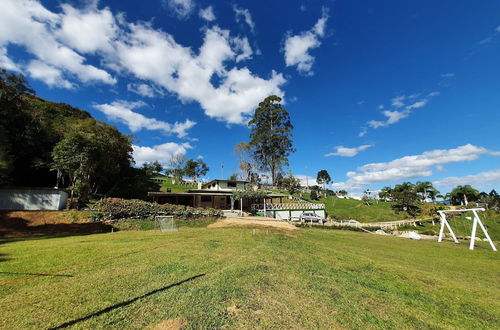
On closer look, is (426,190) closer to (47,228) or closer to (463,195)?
(463,195)

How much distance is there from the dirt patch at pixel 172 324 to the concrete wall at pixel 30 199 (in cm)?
2552

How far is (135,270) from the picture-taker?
6586mm

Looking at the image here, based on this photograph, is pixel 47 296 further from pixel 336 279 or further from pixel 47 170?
pixel 47 170

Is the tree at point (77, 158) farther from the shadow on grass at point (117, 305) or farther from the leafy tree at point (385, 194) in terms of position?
the leafy tree at point (385, 194)

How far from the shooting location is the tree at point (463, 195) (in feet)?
184

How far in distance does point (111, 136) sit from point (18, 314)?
111 ft

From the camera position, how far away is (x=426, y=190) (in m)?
52.7

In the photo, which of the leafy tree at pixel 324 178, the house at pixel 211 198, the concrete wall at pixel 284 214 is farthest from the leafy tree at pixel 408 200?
the leafy tree at pixel 324 178

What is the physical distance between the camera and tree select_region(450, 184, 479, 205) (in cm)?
5609

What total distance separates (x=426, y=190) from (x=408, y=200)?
47.7 ft

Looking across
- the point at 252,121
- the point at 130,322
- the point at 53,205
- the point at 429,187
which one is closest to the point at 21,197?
the point at 53,205

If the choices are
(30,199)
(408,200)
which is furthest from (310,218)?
(30,199)

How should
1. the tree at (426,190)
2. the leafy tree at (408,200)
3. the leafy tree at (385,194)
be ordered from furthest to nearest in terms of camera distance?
the leafy tree at (385,194), the tree at (426,190), the leafy tree at (408,200)

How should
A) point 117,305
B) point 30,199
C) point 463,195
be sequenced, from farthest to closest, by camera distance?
point 463,195 → point 30,199 → point 117,305
